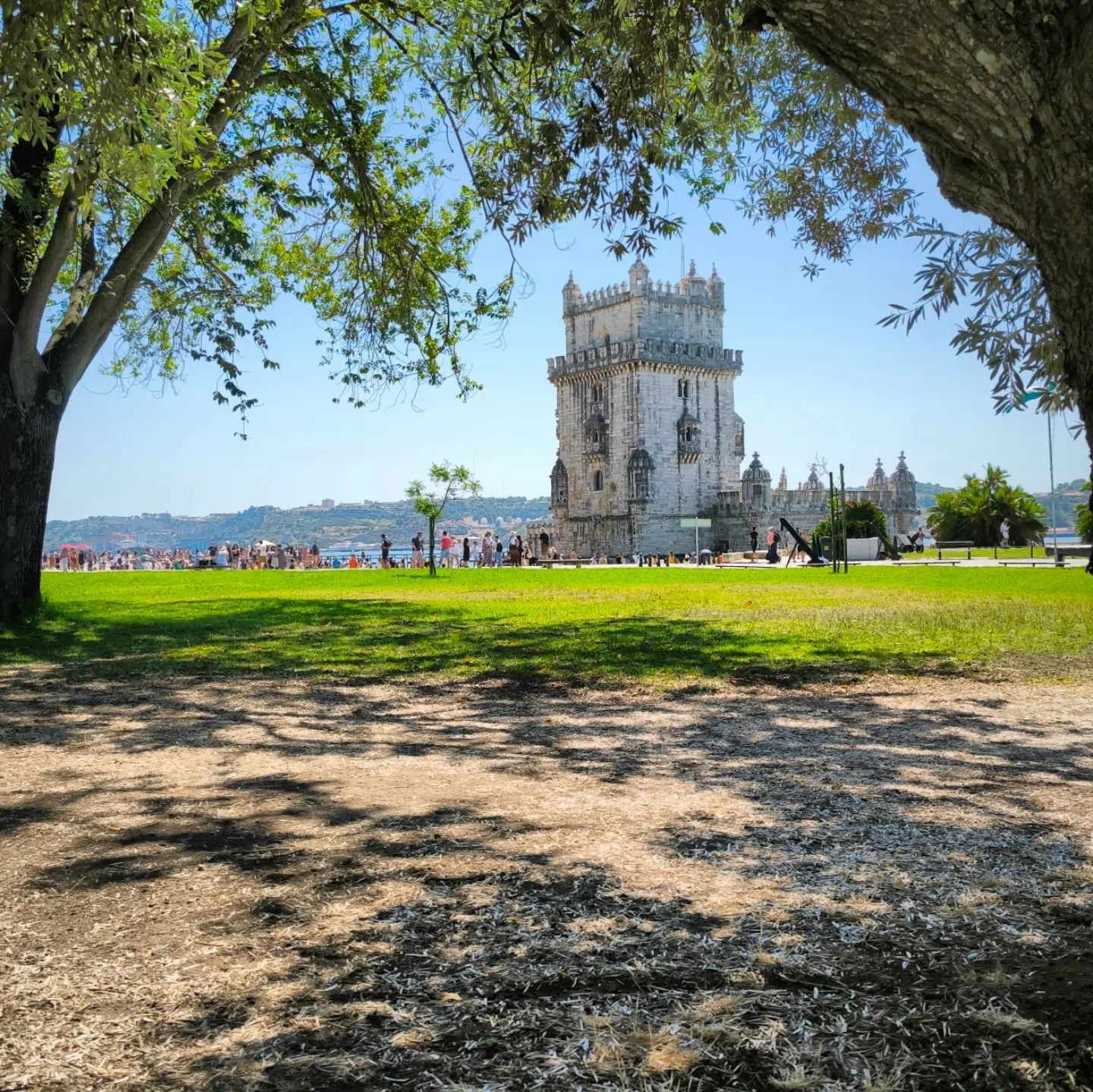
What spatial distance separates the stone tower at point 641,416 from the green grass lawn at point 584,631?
48.9 m

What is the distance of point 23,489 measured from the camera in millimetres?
11445

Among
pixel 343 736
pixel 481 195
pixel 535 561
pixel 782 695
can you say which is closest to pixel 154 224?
pixel 481 195

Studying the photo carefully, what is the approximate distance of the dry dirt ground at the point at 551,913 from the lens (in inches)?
86.2

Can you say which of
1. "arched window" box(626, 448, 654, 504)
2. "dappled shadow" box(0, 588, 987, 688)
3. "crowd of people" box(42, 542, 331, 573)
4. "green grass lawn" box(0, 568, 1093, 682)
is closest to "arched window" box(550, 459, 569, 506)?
"arched window" box(626, 448, 654, 504)

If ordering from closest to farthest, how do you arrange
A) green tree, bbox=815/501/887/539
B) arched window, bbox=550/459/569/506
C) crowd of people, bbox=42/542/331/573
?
green tree, bbox=815/501/887/539
crowd of people, bbox=42/542/331/573
arched window, bbox=550/459/569/506

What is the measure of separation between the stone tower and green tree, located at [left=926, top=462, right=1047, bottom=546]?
20.9m

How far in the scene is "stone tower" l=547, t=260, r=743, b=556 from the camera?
6944 cm

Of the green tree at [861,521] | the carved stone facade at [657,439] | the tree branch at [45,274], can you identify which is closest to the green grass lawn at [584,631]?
the tree branch at [45,274]

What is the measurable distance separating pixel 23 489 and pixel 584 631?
21.8 feet

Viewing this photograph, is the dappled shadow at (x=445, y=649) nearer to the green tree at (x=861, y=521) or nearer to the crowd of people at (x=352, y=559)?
the crowd of people at (x=352, y=559)

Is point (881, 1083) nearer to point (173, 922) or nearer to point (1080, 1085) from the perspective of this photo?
point (1080, 1085)

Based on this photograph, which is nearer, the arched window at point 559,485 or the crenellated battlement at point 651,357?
the crenellated battlement at point 651,357

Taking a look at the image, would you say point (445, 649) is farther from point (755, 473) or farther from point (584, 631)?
point (755, 473)

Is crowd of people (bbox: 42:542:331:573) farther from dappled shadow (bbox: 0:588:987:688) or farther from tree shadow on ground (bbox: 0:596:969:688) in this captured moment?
tree shadow on ground (bbox: 0:596:969:688)
